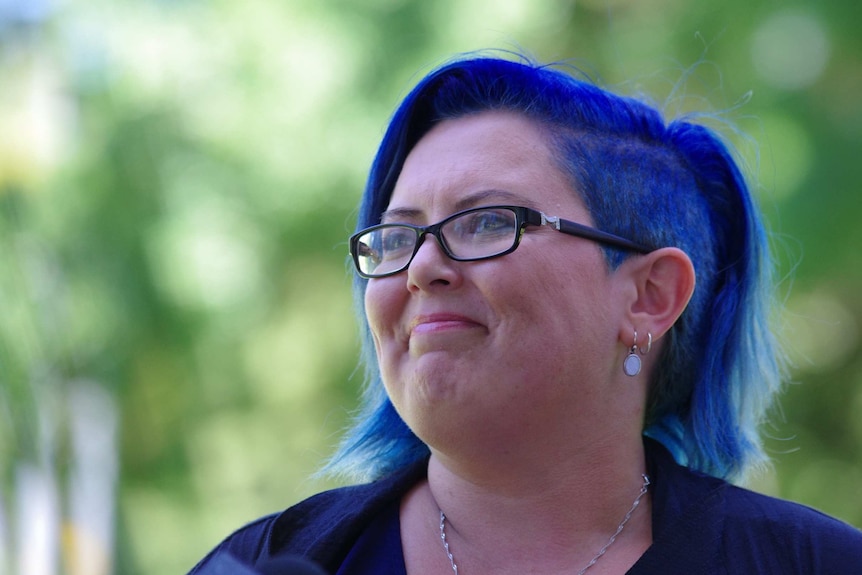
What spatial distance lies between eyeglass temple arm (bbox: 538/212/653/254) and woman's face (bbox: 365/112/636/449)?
17 millimetres

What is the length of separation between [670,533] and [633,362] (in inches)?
15.1

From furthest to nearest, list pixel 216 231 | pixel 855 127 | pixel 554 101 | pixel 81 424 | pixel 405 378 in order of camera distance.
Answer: pixel 81 424, pixel 216 231, pixel 855 127, pixel 554 101, pixel 405 378

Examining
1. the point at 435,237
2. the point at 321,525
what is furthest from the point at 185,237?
the point at 435,237

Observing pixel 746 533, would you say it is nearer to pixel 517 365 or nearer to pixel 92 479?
pixel 517 365

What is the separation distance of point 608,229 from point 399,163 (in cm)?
55

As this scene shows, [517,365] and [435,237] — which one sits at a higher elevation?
[435,237]

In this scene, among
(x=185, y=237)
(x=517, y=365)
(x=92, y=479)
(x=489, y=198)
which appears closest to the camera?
(x=517, y=365)

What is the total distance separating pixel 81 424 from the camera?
23.7 ft

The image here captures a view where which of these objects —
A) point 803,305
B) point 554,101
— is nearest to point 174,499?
point 803,305

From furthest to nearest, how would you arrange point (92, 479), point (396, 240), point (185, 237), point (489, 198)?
1. point (92, 479)
2. point (185, 237)
3. point (396, 240)
4. point (489, 198)

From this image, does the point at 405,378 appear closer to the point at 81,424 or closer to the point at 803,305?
the point at 803,305

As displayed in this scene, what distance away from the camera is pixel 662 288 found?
218 centimetres

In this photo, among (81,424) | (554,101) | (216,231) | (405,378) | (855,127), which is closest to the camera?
(405,378)

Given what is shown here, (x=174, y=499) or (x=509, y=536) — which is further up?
(x=509, y=536)
